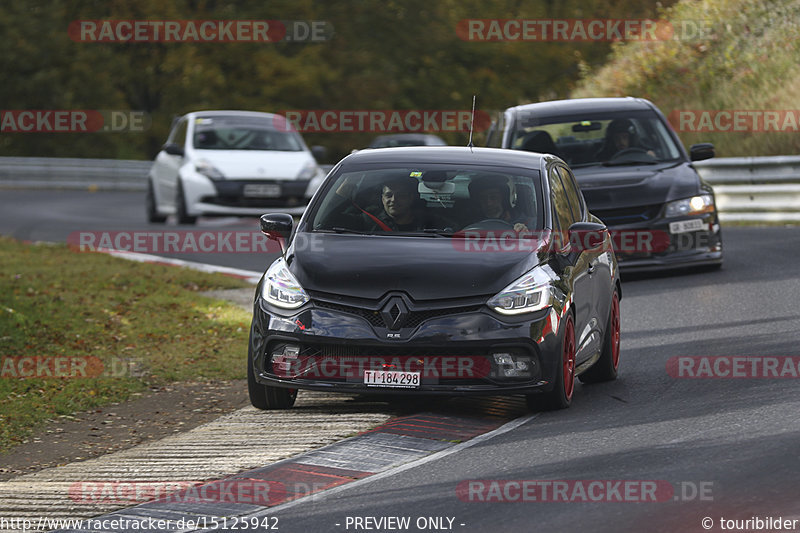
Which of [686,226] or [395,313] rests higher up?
[395,313]

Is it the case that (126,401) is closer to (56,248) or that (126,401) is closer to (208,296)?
(208,296)

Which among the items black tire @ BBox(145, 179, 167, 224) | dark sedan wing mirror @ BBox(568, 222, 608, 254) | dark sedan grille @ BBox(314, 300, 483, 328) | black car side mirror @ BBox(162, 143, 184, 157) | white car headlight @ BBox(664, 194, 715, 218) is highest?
dark sedan wing mirror @ BBox(568, 222, 608, 254)

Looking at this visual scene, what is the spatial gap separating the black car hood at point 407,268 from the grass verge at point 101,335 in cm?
213

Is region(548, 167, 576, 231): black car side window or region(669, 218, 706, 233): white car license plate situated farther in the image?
region(669, 218, 706, 233): white car license plate

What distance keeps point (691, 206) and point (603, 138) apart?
1324 mm

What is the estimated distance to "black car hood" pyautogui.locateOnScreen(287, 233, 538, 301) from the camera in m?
9.12

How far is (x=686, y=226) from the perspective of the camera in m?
16.1

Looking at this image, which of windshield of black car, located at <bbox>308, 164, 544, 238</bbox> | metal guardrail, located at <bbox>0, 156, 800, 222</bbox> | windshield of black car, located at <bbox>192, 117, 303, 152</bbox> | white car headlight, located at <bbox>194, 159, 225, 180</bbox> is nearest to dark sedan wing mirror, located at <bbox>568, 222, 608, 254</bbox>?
windshield of black car, located at <bbox>308, 164, 544, 238</bbox>

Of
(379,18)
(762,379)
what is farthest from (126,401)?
(379,18)

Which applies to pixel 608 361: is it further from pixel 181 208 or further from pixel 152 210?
pixel 152 210

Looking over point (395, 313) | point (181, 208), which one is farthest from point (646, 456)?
point (181, 208)

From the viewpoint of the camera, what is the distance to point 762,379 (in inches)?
403

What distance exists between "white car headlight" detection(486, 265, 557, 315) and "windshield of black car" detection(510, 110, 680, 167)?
735 centimetres

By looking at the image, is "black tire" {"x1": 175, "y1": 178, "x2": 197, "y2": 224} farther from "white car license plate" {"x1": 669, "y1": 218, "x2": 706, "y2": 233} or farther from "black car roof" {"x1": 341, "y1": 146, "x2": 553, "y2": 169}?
"black car roof" {"x1": 341, "y1": 146, "x2": 553, "y2": 169}
